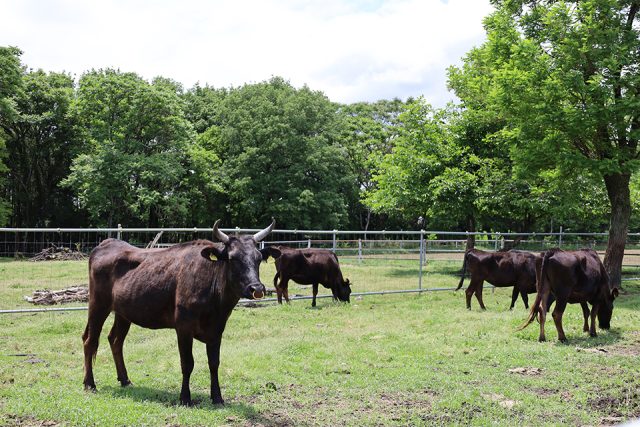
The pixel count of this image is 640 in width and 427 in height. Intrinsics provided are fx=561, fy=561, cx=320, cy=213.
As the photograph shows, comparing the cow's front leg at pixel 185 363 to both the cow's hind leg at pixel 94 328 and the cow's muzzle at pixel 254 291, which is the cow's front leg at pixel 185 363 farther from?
the cow's hind leg at pixel 94 328

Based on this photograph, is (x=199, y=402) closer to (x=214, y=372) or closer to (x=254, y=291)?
(x=214, y=372)

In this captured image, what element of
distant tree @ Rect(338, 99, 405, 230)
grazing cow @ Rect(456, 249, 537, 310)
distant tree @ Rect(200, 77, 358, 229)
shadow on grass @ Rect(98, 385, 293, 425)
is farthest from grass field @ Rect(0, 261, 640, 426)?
distant tree @ Rect(338, 99, 405, 230)

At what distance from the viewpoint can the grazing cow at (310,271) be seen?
46.1 feet

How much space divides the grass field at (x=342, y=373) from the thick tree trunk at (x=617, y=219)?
582 cm

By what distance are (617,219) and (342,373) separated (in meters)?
13.2

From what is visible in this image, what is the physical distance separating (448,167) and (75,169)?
23222 mm

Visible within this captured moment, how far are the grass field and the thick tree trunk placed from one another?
5820 mm

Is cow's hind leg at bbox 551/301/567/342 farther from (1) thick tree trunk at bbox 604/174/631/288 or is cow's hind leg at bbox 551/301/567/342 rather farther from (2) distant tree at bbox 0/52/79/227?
(2) distant tree at bbox 0/52/79/227

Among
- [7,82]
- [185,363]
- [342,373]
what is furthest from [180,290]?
[7,82]

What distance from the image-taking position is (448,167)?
2361 cm

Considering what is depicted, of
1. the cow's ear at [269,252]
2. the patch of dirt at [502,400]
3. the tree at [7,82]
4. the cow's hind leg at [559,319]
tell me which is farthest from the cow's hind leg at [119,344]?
the tree at [7,82]

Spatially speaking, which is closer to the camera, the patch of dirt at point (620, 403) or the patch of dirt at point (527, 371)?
the patch of dirt at point (620, 403)

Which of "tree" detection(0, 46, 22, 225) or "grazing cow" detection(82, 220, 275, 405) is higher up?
"tree" detection(0, 46, 22, 225)

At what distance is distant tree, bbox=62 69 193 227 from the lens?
111ft
